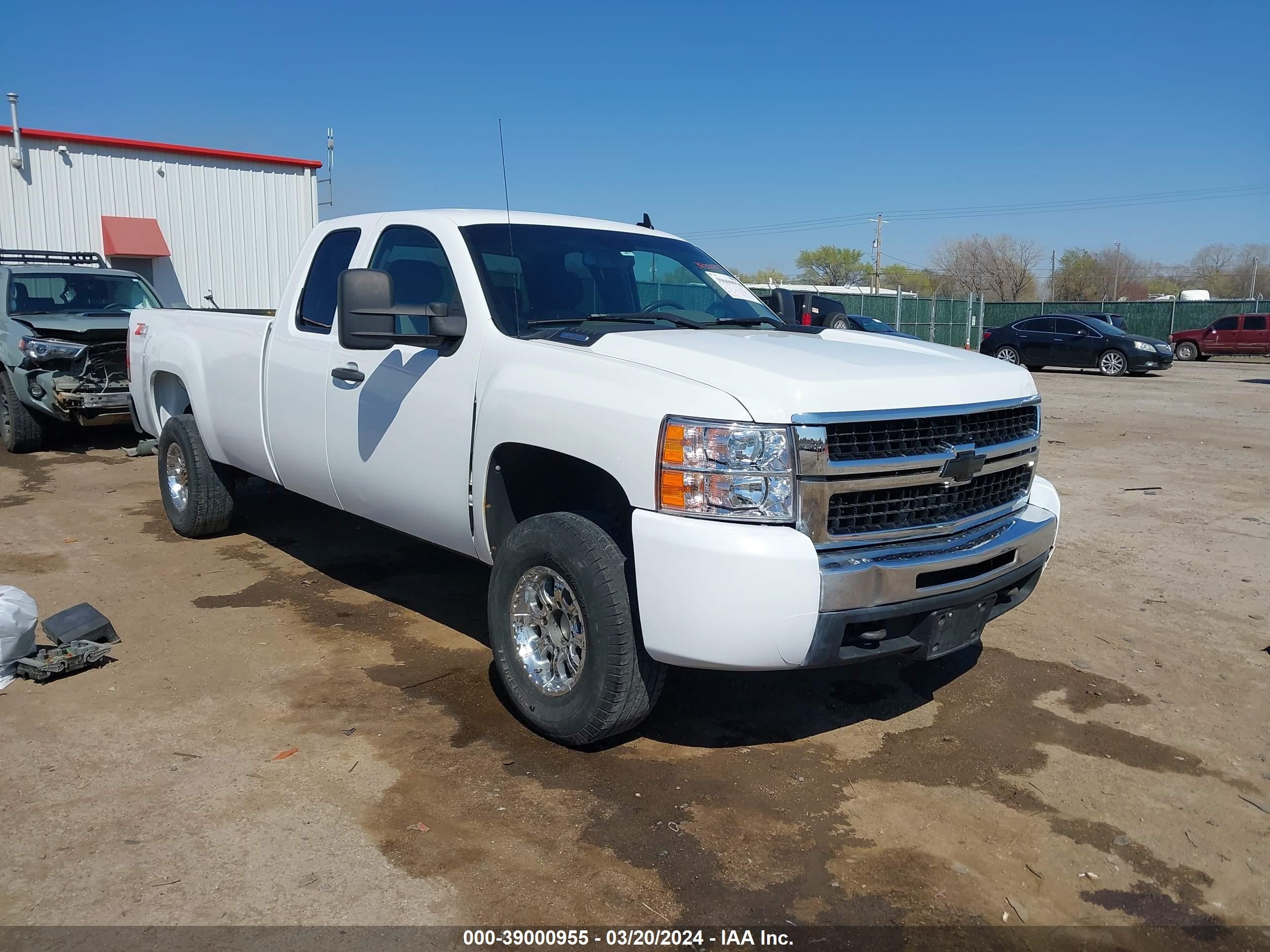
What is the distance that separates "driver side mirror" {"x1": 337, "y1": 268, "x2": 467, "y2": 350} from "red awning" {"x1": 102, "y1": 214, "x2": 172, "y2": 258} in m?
18.1

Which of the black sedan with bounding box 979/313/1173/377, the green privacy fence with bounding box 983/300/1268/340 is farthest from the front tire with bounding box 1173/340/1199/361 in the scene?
the black sedan with bounding box 979/313/1173/377

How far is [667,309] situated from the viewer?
4676 millimetres

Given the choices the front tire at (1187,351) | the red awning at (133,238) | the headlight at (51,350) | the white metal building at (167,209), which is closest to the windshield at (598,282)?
the headlight at (51,350)

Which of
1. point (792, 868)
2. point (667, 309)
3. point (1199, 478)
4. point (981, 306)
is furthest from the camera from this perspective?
point (981, 306)

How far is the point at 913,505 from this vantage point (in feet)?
11.5

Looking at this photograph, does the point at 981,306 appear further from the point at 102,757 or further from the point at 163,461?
the point at 102,757

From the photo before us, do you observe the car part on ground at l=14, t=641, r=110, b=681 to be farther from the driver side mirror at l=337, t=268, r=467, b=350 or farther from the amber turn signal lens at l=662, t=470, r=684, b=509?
the amber turn signal lens at l=662, t=470, r=684, b=509

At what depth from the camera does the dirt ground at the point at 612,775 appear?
2928mm

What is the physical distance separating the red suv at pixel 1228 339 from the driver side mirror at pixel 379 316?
32861mm

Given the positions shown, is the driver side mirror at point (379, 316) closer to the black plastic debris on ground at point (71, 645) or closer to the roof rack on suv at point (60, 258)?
the black plastic debris on ground at point (71, 645)

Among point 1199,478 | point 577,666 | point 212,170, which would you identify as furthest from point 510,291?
point 212,170

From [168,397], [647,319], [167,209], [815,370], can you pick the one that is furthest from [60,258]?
[815,370]

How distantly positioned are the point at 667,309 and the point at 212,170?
64.7 feet

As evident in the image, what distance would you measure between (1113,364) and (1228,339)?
357 inches
